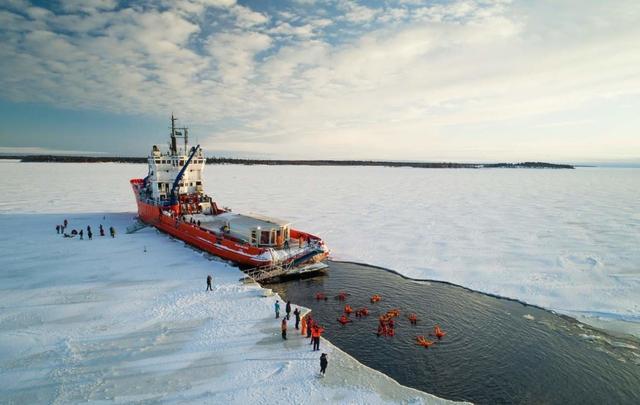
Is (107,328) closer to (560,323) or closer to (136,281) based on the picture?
(136,281)

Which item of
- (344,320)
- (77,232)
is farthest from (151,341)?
(77,232)

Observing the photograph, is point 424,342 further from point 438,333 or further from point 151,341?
point 151,341

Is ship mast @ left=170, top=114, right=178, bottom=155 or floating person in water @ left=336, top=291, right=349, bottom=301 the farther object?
ship mast @ left=170, top=114, right=178, bottom=155

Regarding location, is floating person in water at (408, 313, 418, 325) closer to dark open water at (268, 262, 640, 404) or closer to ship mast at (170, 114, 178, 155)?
dark open water at (268, 262, 640, 404)

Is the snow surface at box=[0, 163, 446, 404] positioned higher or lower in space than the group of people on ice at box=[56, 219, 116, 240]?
lower

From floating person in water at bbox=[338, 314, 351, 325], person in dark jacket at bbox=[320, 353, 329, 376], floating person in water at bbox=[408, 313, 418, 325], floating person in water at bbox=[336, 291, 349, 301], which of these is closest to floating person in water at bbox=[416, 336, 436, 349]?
floating person in water at bbox=[408, 313, 418, 325]
